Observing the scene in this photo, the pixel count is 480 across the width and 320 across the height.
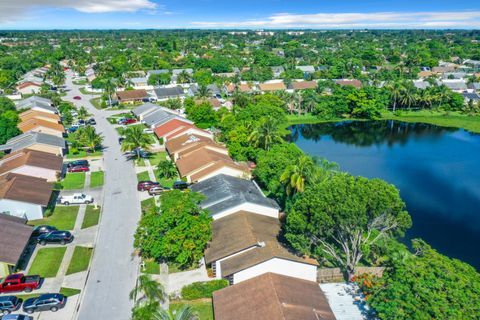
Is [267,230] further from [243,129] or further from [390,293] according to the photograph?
[243,129]

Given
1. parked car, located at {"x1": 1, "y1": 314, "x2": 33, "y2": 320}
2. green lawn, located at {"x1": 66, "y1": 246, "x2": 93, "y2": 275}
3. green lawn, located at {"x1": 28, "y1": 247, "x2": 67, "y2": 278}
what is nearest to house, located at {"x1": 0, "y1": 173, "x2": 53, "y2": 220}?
green lawn, located at {"x1": 28, "y1": 247, "x2": 67, "y2": 278}

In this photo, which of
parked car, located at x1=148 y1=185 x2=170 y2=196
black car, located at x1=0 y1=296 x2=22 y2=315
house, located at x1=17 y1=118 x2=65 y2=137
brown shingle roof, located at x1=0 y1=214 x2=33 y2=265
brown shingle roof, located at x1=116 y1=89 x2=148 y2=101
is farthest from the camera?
brown shingle roof, located at x1=116 y1=89 x2=148 y2=101

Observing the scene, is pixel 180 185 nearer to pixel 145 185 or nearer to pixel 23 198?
pixel 145 185

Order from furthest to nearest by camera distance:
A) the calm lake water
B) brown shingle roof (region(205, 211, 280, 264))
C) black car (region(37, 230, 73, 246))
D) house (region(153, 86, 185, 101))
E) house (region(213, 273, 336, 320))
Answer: house (region(153, 86, 185, 101)) → the calm lake water → black car (region(37, 230, 73, 246)) → brown shingle roof (region(205, 211, 280, 264)) → house (region(213, 273, 336, 320))

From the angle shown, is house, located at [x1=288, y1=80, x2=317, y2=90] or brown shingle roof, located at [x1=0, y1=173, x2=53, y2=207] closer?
brown shingle roof, located at [x1=0, y1=173, x2=53, y2=207]

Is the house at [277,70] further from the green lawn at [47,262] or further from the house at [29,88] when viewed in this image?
the green lawn at [47,262]

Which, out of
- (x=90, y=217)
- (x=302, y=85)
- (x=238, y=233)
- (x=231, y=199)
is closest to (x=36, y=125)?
(x=90, y=217)

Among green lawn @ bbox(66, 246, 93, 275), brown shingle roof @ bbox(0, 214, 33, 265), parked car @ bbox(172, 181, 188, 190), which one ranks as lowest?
parked car @ bbox(172, 181, 188, 190)

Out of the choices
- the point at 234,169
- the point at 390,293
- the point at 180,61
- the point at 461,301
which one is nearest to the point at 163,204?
the point at 234,169

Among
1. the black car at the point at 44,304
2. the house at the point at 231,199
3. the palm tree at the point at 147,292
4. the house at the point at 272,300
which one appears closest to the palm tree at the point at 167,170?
the house at the point at 231,199

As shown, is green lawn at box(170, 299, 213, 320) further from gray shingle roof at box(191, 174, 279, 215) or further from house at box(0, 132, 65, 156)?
house at box(0, 132, 65, 156)
